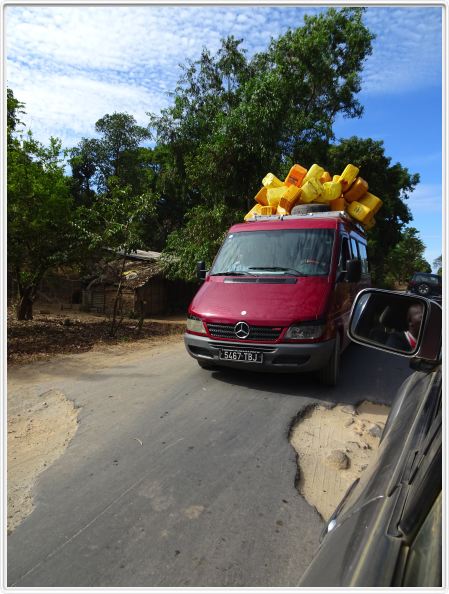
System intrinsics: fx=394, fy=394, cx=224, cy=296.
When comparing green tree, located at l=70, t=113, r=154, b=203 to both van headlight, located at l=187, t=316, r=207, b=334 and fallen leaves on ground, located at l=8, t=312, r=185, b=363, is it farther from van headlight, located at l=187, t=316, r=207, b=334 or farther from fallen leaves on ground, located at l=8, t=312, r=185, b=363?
van headlight, located at l=187, t=316, r=207, b=334

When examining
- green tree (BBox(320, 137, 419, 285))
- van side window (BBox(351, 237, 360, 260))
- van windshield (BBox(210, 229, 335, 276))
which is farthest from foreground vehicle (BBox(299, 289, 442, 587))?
green tree (BBox(320, 137, 419, 285))

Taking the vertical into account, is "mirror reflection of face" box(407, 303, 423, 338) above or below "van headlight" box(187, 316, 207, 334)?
above

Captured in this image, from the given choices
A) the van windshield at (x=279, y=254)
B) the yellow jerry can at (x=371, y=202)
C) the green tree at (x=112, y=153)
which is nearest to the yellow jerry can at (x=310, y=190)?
the yellow jerry can at (x=371, y=202)

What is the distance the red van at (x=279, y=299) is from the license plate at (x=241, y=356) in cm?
1

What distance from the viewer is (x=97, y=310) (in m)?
16.9

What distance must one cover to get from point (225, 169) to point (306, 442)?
444 inches

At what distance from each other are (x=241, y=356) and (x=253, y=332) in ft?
1.06

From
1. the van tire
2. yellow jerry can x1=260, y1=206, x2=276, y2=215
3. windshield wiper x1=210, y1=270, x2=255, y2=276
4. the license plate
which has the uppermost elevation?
yellow jerry can x1=260, y1=206, x2=276, y2=215

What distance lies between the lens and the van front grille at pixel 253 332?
14.6 feet

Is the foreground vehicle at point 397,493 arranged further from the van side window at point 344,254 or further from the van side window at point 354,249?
the van side window at point 354,249

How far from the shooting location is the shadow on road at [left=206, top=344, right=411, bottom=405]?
4656mm

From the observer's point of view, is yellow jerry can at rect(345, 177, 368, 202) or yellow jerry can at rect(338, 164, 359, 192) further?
yellow jerry can at rect(345, 177, 368, 202)

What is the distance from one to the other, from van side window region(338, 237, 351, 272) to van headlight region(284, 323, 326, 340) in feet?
3.72

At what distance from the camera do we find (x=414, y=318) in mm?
1587
